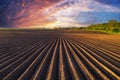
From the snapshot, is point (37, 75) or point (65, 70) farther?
point (65, 70)

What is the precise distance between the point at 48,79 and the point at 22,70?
1979 millimetres

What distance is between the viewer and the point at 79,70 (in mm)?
8445

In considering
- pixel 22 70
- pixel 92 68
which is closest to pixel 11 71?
pixel 22 70

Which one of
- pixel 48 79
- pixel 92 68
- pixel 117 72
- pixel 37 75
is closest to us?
pixel 48 79

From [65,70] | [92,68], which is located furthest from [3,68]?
[92,68]

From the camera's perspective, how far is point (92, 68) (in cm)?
892

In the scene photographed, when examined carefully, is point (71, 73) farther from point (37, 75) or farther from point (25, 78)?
point (25, 78)

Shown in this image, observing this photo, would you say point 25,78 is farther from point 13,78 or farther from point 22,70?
point 22,70

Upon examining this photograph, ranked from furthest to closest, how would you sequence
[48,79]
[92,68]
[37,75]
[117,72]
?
[92,68] < [117,72] < [37,75] < [48,79]

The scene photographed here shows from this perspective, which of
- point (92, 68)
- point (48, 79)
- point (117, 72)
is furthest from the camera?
point (92, 68)

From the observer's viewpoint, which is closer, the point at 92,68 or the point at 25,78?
the point at 25,78

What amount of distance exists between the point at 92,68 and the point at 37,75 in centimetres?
268

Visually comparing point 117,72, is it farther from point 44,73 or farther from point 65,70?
point 44,73

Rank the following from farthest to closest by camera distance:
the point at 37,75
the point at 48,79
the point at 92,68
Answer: the point at 92,68 < the point at 37,75 < the point at 48,79
